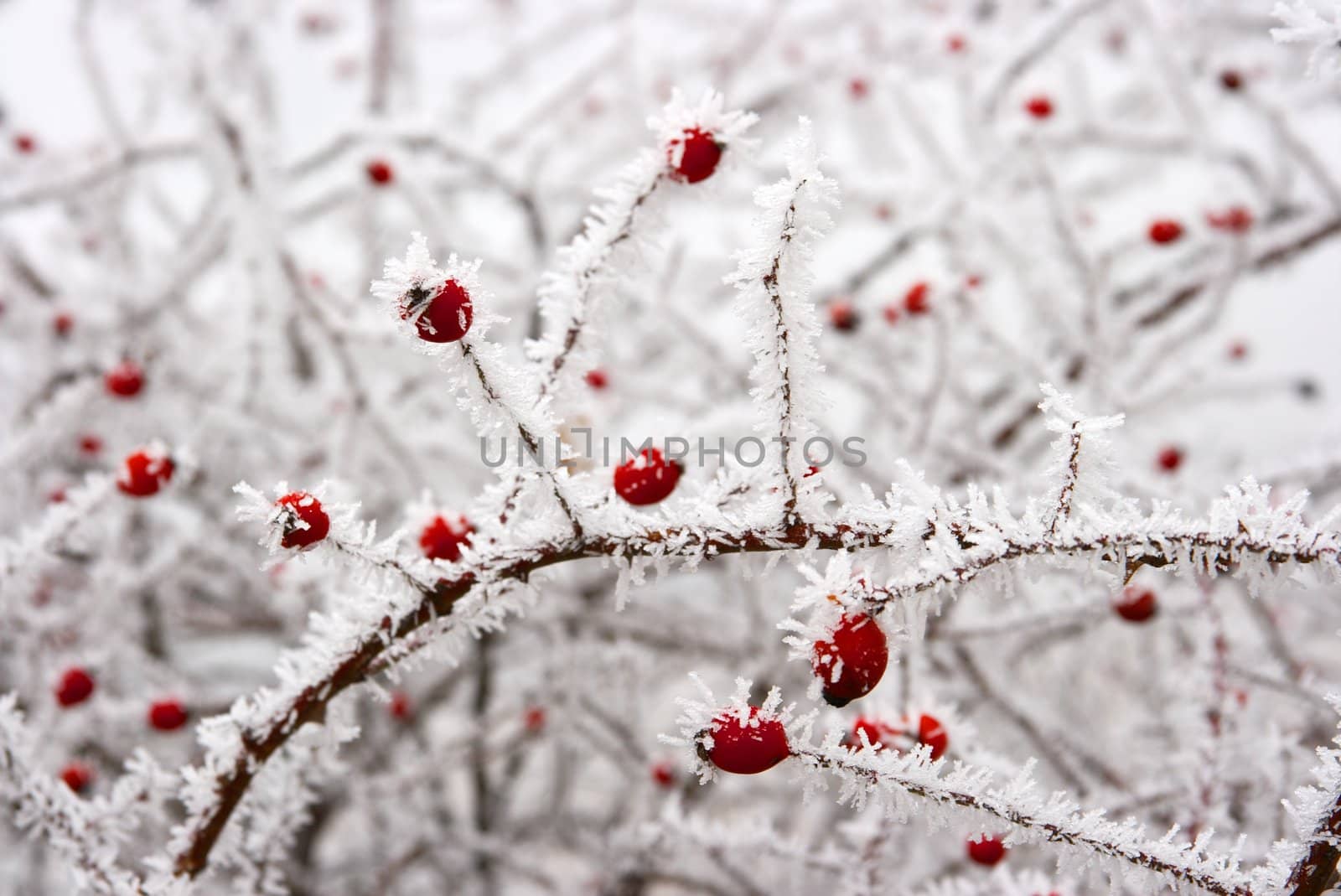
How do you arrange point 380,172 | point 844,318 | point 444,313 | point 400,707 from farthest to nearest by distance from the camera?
point 400,707 → point 380,172 → point 844,318 → point 444,313

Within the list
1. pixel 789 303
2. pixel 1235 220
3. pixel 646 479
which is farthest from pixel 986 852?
pixel 1235 220

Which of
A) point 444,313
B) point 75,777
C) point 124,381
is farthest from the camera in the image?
point 124,381

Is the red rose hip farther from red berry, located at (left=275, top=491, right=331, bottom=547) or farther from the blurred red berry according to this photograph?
the blurred red berry

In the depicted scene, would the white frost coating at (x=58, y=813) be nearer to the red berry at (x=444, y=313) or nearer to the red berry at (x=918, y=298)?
the red berry at (x=444, y=313)

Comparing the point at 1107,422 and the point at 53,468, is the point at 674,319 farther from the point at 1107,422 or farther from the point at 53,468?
the point at 53,468

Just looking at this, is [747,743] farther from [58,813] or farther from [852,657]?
[58,813]
